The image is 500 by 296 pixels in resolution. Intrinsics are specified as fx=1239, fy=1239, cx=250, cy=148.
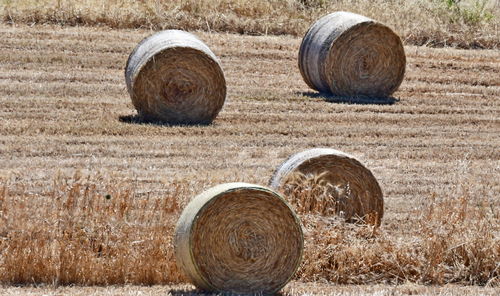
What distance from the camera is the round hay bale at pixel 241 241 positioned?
→ 8898mm

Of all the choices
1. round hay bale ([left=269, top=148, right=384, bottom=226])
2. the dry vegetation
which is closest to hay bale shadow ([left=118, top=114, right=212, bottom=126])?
round hay bale ([left=269, top=148, right=384, bottom=226])

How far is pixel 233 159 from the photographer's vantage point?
1380cm

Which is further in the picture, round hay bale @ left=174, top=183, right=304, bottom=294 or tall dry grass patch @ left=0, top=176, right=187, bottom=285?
tall dry grass patch @ left=0, top=176, right=187, bottom=285

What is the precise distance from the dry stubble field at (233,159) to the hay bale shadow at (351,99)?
10cm

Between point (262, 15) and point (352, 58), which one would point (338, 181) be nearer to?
point (352, 58)

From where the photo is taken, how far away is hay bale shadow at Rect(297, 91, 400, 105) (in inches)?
699

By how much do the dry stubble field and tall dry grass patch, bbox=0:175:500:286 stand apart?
0.01 m

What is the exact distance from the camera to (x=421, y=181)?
13.2 m

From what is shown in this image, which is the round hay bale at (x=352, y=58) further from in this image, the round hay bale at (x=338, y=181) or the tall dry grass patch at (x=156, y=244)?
the tall dry grass patch at (x=156, y=244)

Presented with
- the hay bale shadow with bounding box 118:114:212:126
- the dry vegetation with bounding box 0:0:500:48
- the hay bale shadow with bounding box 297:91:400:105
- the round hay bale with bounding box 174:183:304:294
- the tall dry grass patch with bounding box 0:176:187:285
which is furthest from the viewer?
the dry vegetation with bounding box 0:0:500:48

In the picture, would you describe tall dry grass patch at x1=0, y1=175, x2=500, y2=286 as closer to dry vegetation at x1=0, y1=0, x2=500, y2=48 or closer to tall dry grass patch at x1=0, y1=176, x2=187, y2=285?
tall dry grass patch at x1=0, y1=176, x2=187, y2=285

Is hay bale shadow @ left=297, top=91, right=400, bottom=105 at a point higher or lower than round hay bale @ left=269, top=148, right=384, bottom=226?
lower

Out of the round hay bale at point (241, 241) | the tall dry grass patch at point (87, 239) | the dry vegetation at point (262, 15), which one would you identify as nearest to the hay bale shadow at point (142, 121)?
the dry vegetation at point (262, 15)

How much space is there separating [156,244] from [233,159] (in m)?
4.41
